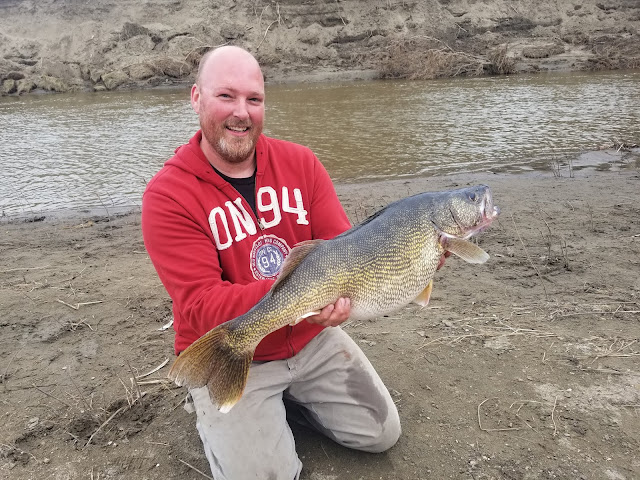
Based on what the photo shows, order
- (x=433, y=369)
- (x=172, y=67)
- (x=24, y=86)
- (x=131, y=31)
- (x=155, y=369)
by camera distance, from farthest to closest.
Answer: (x=131, y=31)
(x=172, y=67)
(x=24, y=86)
(x=155, y=369)
(x=433, y=369)

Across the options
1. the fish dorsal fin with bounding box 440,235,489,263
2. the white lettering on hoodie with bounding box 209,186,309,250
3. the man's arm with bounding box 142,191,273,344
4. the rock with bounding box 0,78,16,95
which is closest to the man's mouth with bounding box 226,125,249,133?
the white lettering on hoodie with bounding box 209,186,309,250

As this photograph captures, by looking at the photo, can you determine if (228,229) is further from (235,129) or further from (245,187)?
(235,129)

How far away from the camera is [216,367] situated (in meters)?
2.48

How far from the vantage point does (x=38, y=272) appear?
5434 mm

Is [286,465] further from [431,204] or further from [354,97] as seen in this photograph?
[354,97]

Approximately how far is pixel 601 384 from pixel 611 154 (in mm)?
8086

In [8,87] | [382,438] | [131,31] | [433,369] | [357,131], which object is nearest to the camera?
[382,438]

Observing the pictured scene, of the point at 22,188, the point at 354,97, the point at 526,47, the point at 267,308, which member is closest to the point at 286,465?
the point at 267,308

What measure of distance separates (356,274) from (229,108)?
128cm

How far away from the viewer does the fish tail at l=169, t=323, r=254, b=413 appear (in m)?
2.44

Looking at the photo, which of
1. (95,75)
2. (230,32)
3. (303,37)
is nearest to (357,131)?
(303,37)

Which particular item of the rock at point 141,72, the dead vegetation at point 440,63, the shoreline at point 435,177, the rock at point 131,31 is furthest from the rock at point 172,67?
the shoreline at point 435,177

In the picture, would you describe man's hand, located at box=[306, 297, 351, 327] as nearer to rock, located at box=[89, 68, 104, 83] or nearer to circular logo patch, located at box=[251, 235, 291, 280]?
circular logo patch, located at box=[251, 235, 291, 280]

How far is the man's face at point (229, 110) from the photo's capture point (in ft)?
10.1
